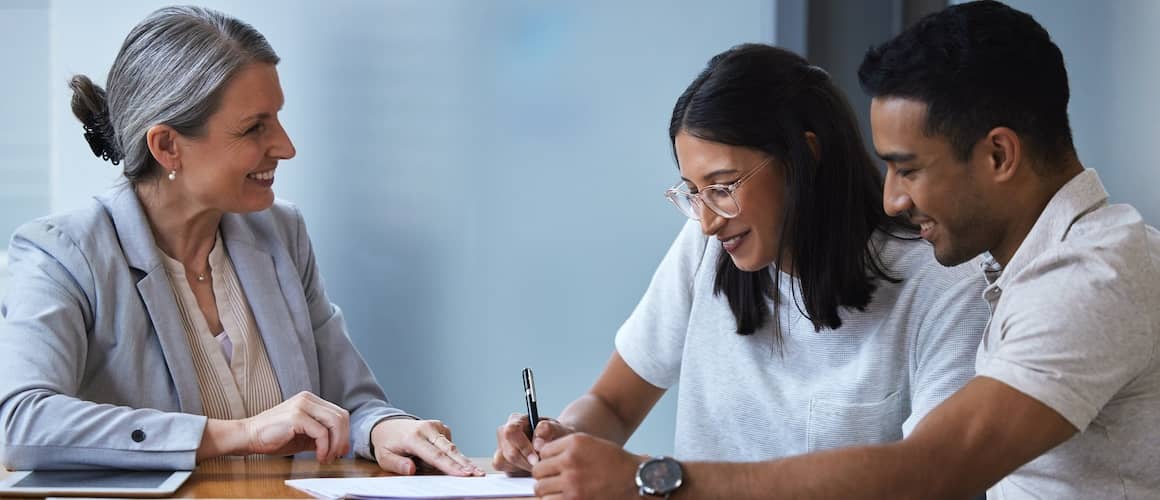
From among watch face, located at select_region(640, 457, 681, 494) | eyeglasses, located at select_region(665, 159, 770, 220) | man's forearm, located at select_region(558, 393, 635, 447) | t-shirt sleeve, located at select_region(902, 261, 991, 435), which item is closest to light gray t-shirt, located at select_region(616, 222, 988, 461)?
t-shirt sleeve, located at select_region(902, 261, 991, 435)

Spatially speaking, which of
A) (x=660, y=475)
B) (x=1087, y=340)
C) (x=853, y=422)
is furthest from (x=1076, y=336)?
(x=853, y=422)

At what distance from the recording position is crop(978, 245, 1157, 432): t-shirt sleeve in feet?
4.24

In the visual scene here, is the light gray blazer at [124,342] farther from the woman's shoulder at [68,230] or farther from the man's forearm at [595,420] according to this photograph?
the man's forearm at [595,420]

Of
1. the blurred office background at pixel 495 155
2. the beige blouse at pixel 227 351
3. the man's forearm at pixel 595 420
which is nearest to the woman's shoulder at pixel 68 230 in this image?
the beige blouse at pixel 227 351

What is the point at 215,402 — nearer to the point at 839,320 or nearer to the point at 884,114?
the point at 839,320

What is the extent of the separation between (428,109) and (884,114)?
58.6 inches

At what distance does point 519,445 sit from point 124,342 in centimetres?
72

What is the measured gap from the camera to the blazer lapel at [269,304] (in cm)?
218

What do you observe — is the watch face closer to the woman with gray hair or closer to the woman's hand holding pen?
the woman's hand holding pen

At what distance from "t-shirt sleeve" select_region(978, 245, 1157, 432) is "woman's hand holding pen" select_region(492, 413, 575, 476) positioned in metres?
0.73

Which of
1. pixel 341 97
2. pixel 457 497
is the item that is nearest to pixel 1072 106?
pixel 341 97

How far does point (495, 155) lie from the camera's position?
2.84 meters

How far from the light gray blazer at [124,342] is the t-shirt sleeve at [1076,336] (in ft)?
3.74

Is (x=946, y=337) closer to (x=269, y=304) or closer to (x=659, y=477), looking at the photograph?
Answer: (x=659, y=477)
